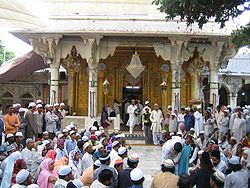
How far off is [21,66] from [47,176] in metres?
16.6

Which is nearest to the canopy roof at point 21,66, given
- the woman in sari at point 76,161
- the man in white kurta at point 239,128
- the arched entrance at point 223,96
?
the man in white kurta at point 239,128

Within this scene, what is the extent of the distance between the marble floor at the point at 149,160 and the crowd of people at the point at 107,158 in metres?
1.31

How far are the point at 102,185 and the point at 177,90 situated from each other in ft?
41.1

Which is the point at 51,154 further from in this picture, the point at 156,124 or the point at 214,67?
the point at 214,67

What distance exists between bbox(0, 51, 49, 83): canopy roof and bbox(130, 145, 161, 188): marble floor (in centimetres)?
903

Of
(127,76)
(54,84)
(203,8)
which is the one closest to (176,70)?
(127,76)

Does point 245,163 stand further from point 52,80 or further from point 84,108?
point 84,108

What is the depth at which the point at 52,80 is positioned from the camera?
18516 millimetres

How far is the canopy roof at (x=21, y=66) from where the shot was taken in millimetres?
22067

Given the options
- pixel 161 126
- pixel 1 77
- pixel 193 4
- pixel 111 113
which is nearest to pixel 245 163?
pixel 193 4

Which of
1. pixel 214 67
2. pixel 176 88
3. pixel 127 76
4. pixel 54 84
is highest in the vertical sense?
pixel 214 67

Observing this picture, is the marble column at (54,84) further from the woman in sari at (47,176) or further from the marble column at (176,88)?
the woman in sari at (47,176)

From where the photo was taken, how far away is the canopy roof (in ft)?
72.4

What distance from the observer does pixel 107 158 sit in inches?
262
